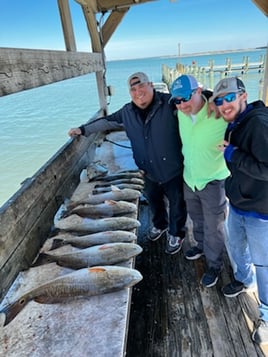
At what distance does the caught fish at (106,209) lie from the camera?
2135 millimetres

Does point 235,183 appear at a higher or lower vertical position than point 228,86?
lower

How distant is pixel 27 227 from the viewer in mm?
1751

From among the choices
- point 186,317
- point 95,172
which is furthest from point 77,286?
point 95,172

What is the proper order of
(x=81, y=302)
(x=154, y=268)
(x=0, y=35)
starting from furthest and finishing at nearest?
1. (x=0, y=35)
2. (x=154, y=268)
3. (x=81, y=302)

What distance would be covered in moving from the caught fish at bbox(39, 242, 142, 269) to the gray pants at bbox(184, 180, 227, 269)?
68 centimetres

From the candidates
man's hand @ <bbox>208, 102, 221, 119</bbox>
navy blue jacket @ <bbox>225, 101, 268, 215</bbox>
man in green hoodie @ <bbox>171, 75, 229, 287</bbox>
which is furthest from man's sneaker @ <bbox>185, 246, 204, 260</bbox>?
man's hand @ <bbox>208, 102, 221, 119</bbox>

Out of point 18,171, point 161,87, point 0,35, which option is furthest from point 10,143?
point 0,35

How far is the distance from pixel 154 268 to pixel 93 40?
12.3ft

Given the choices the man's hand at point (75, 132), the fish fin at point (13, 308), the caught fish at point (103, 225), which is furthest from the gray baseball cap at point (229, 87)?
the man's hand at point (75, 132)

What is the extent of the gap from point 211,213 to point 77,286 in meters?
1.12

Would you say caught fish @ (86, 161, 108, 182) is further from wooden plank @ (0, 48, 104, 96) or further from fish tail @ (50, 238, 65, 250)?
fish tail @ (50, 238, 65, 250)

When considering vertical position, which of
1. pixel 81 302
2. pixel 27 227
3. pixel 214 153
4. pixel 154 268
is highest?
pixel 214 153

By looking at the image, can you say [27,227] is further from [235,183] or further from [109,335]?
[235,183]

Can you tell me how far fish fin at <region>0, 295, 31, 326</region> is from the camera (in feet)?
4.27
